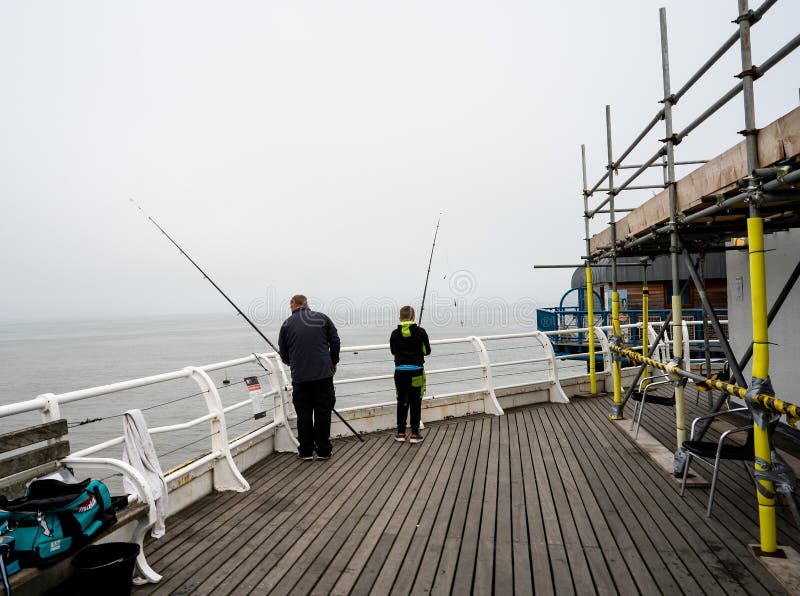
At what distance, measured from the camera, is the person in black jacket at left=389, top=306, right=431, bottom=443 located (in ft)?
22.4

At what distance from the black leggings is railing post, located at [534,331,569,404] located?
3.27 metres

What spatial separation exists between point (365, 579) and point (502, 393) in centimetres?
599

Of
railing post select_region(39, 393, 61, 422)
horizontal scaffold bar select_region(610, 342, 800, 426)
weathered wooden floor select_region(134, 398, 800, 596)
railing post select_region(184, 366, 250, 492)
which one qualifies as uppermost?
railing post select_region(39, 393, 61, 422)

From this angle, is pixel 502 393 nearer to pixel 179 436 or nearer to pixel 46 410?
pixel 46 410

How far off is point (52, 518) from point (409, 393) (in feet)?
14.9

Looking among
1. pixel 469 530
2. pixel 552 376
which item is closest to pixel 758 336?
pixel 469 530

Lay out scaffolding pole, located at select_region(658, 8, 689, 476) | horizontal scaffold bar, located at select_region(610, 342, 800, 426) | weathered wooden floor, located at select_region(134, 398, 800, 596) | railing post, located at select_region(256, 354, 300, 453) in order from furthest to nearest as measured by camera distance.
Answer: railing post, located at select_region(256, 354, 300, 453), scaffolding pole, located at select_region(658, 8, 689, 476), weathered wooden floor, located at select_region(134, 398, 800, 596), horizontal scaffold bar, located at select_region(610, 342, 800, 426)

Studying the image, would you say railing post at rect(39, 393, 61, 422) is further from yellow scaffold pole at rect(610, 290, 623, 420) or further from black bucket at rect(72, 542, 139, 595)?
yellow scaffold pole at rect(610, 290, 623, 420)

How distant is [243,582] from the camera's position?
3.39 meters

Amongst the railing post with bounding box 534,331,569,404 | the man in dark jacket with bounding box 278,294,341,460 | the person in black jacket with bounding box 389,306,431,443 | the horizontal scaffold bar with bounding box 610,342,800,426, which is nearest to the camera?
the horizontal scaffold bar with bounding box 610,342,800,426

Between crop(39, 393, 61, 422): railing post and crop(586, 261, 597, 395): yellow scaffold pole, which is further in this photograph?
crop(586, 261, 597, 395): yellow scaffold pole

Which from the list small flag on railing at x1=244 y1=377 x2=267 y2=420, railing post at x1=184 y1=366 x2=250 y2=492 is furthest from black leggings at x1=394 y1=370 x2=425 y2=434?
railing post at x1=184 y1=366 x2=250 y2=492

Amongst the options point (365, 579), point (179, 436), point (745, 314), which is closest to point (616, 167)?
point (745, 314)

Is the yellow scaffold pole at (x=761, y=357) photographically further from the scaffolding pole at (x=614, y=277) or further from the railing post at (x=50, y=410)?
the railing post at (x=50, y=410)
